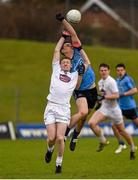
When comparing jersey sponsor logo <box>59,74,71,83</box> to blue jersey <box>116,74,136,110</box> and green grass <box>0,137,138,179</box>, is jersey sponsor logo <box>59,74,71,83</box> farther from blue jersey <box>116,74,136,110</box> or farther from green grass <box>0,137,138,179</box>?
blue jersey <box>116,74,136,110</box>

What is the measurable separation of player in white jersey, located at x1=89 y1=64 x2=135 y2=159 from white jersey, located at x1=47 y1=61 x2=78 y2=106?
4.25 metres

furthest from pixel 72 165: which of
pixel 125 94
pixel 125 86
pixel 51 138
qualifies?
pixel 125 86

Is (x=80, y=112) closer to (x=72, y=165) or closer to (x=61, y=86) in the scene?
(x=72, y=165)

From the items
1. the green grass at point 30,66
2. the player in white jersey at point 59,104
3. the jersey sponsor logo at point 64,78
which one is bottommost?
the green grass at point 30,66

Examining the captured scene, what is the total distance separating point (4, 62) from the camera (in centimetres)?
4931

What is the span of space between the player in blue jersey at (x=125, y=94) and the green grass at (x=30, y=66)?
16.4m

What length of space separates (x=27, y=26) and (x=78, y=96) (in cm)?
3846

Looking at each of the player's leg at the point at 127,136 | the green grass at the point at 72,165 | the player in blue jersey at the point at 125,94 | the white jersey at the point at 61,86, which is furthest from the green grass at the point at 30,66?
the white jersey at the point at 61,86

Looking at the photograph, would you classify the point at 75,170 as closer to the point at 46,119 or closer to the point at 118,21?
the point at 46,119

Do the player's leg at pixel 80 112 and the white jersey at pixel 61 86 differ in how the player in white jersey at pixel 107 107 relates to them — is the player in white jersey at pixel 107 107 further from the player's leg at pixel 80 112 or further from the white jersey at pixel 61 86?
the white jersey at pixel 61 86

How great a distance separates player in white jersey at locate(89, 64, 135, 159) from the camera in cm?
1964

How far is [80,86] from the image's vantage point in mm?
17078

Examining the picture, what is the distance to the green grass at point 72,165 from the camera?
1496 cm

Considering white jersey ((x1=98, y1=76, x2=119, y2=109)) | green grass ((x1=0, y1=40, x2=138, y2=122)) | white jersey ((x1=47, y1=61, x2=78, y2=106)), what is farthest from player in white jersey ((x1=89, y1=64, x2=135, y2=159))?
green grass ((x1=0, y1=40, x2=138, y2=122))
